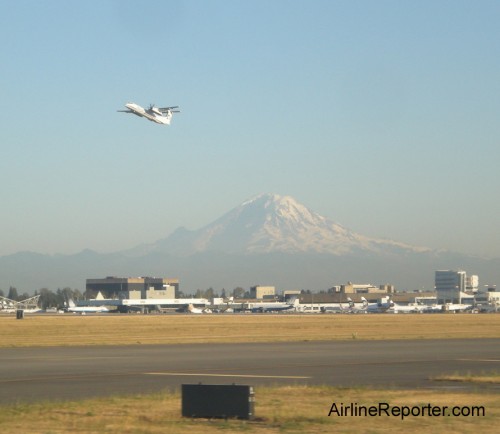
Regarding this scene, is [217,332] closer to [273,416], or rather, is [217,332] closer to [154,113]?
[154,113]

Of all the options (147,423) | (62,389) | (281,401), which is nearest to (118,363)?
(62,389)

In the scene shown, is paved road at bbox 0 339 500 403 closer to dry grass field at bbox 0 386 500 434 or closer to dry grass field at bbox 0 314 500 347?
dry grass field at bbox 0 386 500 434

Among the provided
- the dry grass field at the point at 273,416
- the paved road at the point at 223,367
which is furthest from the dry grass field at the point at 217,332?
the dry grass field at the point at 273,416

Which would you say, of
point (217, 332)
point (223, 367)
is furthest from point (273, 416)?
point (217, 332)

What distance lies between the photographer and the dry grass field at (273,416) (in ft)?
63.8

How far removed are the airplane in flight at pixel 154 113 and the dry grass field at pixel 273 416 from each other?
62.4 meters

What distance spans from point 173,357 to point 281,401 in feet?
75.8

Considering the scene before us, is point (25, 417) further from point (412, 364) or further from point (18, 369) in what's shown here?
point (412, 364)

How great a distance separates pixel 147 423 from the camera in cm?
2070

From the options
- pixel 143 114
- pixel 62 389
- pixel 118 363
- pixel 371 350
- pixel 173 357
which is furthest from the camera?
pixel 143 114

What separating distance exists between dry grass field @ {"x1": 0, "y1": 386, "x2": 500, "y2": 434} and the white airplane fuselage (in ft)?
205

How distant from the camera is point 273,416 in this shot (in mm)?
21250

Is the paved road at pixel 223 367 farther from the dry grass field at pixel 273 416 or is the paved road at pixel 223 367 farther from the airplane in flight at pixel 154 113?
the airplane in flight at pixel 154 113

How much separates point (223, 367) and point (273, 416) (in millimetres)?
17527
